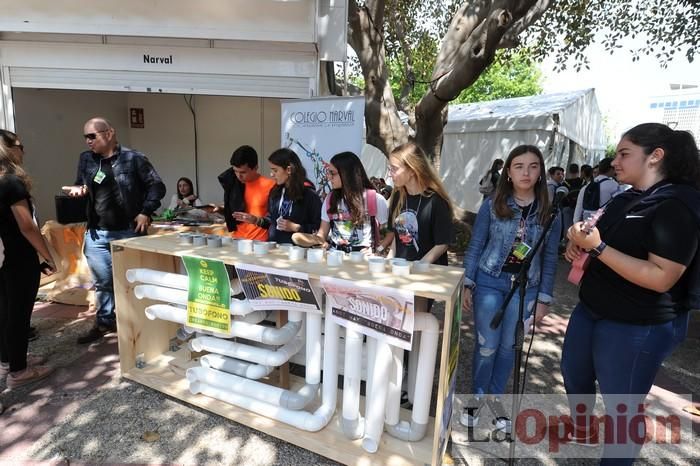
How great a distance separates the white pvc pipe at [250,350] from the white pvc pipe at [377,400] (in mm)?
568

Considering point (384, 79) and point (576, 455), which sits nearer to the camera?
point (576, 455)

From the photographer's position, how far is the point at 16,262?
2535 mm

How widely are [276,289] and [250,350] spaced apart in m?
0.51

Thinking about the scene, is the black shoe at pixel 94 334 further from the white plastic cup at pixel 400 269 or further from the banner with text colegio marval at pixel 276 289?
the white plastic cup at pixel 400 269

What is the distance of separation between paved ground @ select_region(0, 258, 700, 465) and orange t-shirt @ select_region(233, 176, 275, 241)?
1318 millimetres

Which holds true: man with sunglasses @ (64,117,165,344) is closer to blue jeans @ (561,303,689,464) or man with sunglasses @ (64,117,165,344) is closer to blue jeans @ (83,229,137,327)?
blue jeans @ (83,229,137,327)

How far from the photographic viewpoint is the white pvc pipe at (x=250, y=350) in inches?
87.3

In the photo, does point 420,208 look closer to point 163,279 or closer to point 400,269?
point 400,269

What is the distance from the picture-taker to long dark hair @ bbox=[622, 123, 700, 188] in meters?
1.53

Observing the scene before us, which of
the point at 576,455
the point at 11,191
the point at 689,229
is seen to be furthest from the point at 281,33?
the point at 576,455

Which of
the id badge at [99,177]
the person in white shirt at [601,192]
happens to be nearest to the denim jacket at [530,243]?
the person in white shirt at [601,192]

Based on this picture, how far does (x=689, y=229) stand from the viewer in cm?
146

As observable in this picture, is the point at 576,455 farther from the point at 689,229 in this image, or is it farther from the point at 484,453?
the point at 689,229

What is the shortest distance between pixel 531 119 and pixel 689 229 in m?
9.64
